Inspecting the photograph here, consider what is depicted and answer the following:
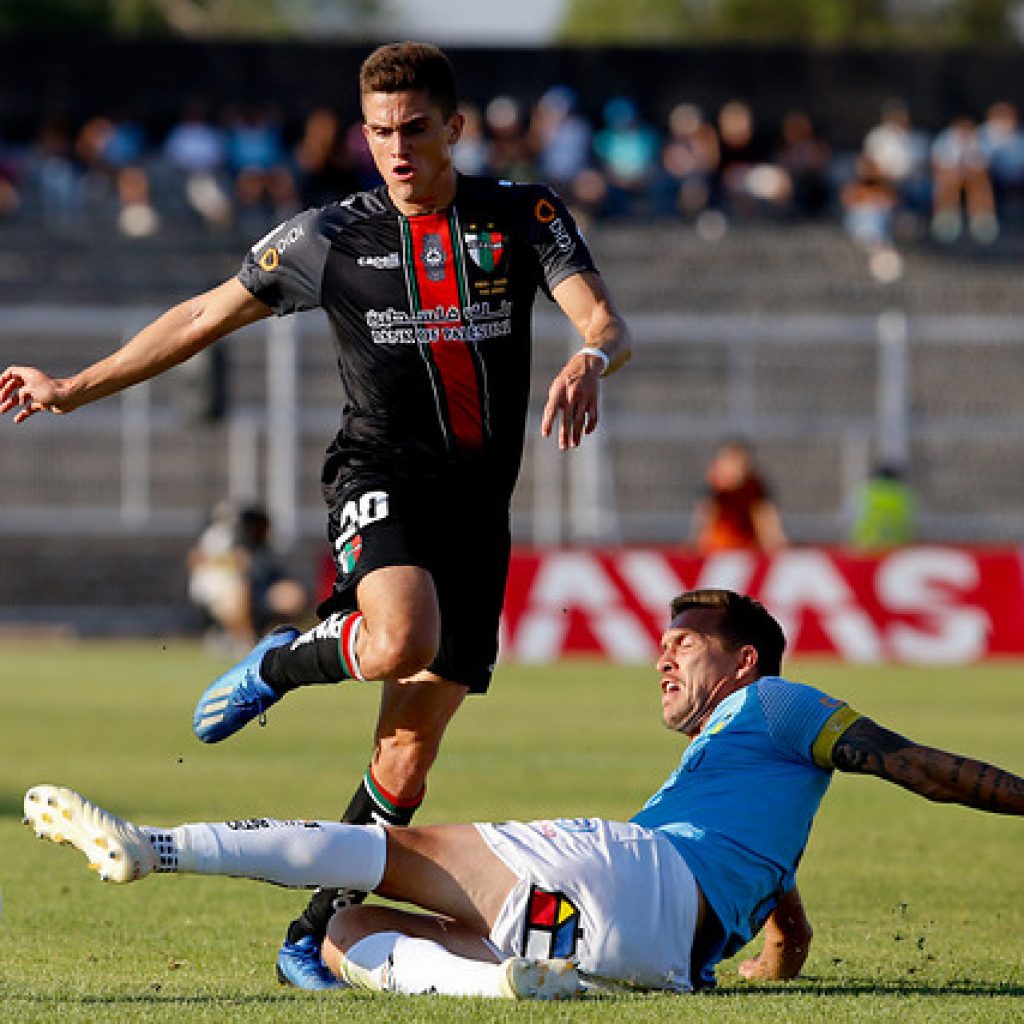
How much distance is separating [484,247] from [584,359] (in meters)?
0.66

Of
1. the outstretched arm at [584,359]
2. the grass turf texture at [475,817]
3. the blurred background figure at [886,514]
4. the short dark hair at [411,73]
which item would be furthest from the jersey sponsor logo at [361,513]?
the blurred background figure at [886,514]

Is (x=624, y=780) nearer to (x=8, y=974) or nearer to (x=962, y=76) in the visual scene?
(x=8, y=974)

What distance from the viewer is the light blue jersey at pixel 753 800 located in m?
6.34

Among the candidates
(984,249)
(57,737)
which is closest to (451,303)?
(57,737)

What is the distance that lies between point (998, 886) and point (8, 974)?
13.2ft

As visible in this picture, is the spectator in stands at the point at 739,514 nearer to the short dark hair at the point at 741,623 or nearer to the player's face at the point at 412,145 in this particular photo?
the player's face at the point at 412,145

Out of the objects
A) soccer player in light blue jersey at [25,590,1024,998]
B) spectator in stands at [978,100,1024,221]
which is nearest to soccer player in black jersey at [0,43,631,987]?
soccer player in light blue jersey at [25,590,1024,998]

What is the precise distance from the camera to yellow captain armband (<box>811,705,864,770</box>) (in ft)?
20.8

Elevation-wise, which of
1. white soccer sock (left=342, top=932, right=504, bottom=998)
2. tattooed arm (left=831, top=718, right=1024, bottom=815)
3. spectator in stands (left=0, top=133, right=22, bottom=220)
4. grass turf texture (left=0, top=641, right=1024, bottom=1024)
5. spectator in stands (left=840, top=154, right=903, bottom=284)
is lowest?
grass turf texture (left=0, top=641, right=1024, bottom=1024)

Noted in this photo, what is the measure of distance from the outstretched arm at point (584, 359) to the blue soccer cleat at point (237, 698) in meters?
1.21

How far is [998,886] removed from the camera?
9156 millimetres

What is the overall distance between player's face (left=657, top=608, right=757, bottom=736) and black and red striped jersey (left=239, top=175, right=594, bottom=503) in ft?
2.83

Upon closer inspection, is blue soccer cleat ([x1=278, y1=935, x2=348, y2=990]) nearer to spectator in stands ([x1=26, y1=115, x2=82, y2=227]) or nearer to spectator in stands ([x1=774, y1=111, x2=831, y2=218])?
spectator in stands ([x1=26, y1=115, x2=82, y2=227])

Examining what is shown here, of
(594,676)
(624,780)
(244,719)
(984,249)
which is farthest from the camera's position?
(984,249)
